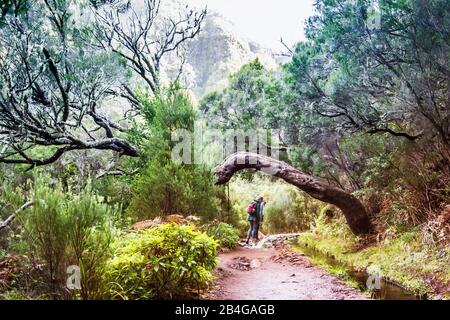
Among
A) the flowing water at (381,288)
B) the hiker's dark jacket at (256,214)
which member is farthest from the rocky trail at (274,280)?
the hiker's dark jacket at (256,214)

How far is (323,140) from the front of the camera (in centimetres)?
777

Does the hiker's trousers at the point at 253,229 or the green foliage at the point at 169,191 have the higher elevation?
the green foliage at the point at 169,191

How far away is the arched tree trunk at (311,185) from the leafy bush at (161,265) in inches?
136

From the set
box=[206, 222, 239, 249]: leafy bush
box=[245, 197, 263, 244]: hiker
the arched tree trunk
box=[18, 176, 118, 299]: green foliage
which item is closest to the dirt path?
box=[206, 222, 239, 249]: leafy bush

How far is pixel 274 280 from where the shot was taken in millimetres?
4609

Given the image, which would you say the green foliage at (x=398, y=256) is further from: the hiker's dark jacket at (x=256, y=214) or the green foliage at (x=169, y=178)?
the green foliage at (x=169, y=178)

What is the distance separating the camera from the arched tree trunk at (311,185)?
6.49 meters

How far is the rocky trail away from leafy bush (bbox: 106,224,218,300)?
16.2 inches

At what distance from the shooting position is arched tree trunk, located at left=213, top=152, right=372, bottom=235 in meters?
6.49

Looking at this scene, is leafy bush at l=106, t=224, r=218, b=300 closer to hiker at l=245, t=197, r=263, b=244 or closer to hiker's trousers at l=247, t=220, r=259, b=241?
hiker at l=245, t=197, r=263, b=244

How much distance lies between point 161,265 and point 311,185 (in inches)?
162
